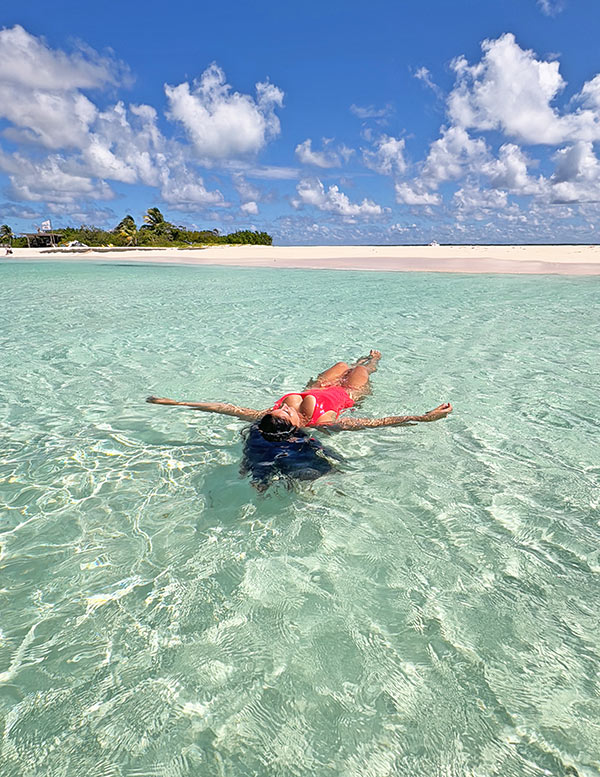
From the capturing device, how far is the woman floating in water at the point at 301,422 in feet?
13.4

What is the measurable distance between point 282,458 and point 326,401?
4.85 feet

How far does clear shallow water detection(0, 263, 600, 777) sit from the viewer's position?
6.94ft

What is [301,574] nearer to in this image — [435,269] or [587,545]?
[587,545]

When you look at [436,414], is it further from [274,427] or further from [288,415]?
[274,427]

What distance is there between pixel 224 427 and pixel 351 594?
3.00m

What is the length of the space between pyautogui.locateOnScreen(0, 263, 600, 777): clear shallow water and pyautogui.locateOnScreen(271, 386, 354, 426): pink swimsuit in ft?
1.26

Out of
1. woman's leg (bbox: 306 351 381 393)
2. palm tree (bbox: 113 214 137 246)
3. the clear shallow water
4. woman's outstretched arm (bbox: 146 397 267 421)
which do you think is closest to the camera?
the clear shallow water

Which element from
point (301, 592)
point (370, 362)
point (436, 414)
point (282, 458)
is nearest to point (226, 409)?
point (282, 458)

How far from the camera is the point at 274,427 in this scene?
162 inches

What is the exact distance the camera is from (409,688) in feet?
7.66

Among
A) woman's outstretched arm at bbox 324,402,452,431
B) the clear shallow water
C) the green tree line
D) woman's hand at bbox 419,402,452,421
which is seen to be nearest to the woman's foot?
the clear shallow water

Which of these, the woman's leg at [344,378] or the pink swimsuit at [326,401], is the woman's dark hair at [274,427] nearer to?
the pink swimsuit at [326,401]

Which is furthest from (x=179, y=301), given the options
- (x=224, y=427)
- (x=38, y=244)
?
(x=38, y=244)

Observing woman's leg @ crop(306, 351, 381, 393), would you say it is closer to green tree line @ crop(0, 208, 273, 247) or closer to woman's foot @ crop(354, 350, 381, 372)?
woman's foot @ crop(354, 350, 381, 372)
